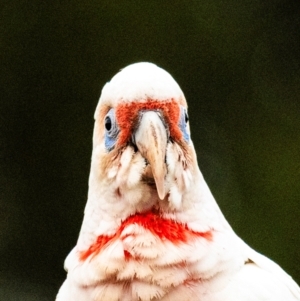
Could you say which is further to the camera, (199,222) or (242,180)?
(242,180)

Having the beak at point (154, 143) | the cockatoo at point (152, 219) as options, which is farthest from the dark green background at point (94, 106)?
the beak at point (154, 143)

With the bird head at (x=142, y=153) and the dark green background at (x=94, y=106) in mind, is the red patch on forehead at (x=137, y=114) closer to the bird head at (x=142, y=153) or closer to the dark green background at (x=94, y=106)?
the bird head at (x=142, y=153)

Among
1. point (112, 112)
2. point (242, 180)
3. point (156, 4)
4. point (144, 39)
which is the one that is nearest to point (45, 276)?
point (242, 180)

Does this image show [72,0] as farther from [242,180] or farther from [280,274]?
[280,274]

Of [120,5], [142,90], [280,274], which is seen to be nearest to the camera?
[142,90]

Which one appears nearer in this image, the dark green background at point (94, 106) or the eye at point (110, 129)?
the eye at point (110, 129)

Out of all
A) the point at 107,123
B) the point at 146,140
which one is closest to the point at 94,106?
the point at 107,123

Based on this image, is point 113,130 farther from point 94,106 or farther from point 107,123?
point 94,106
